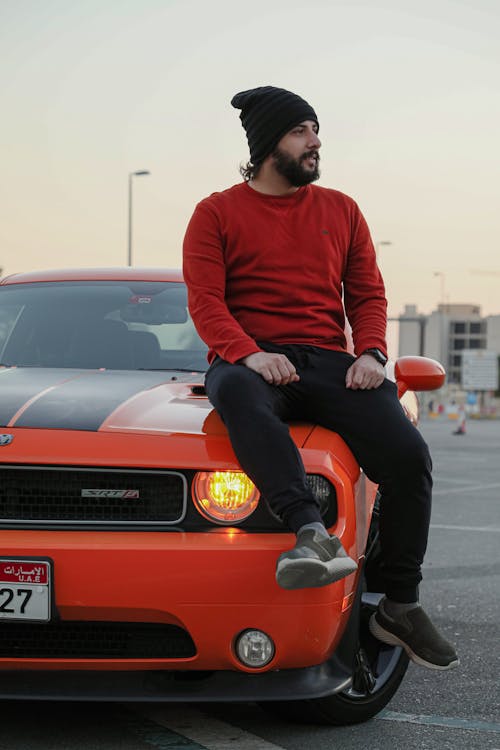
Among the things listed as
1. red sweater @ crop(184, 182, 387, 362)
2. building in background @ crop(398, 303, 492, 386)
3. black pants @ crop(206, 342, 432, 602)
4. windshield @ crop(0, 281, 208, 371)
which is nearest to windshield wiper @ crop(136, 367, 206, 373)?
windshield @ crop(0, 281, 208, 371)

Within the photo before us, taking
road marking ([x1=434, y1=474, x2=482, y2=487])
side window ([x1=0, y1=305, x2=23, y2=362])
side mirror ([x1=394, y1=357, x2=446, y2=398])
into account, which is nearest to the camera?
side mirror ([x1=394, y1=357, x2=446, y2=398])

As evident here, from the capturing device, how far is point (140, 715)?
12.5 feet

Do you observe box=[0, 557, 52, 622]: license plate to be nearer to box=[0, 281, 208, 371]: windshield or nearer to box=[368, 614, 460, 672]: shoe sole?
box=[368, 614, 460, 672]: shoe sole

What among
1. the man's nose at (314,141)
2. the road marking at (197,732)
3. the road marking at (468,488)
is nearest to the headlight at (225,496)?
the road marking at (197,732)

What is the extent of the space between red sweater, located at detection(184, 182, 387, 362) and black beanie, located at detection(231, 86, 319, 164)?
16cm

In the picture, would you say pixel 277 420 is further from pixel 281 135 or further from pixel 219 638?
pixel 281 135

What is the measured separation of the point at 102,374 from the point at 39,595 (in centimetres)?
121

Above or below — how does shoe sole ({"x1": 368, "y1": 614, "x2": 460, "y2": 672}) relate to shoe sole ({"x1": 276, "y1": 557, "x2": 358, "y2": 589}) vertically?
below

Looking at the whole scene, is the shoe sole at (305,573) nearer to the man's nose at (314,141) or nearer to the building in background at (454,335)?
the man's nose at (314,141)

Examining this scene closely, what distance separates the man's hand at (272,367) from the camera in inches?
142

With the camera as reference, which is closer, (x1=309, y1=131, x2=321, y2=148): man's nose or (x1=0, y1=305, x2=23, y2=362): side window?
(x1=309, y1=131, x2=321, y2=148): man's nose

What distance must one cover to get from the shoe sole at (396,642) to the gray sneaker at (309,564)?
60 centimetres

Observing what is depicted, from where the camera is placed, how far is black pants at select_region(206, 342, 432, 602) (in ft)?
11.5

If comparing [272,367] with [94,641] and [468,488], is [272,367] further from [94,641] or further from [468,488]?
[468,488]
